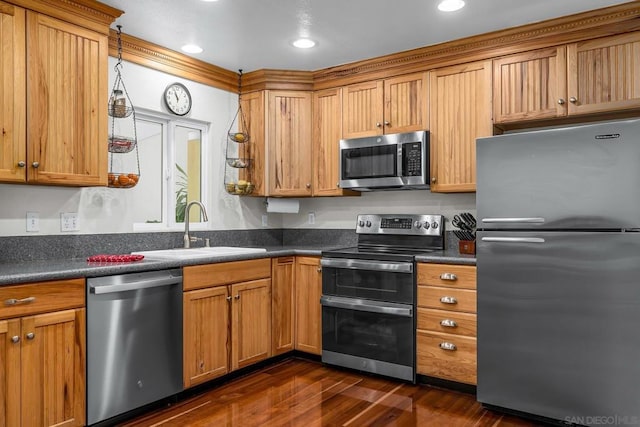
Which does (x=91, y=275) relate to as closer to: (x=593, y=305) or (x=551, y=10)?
(x=593, y=305)

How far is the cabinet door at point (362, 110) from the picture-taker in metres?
3.64

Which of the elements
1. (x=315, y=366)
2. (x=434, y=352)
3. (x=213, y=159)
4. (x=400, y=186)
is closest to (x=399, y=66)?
(x=400, y=186)

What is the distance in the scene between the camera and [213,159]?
3898mm

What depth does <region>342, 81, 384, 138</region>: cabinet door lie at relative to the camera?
3.64m

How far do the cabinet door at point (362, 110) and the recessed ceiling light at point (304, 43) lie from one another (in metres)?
0.60

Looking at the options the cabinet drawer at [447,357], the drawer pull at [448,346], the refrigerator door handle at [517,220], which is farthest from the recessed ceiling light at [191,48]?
the drawer pull at [448,346]

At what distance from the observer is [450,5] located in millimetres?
2678

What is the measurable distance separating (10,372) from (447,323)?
237 cm

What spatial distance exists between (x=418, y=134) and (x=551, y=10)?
3.60 ft

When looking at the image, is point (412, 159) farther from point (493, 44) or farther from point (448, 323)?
point (448, 323)

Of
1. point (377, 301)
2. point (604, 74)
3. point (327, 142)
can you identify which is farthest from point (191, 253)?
point (604, 74)

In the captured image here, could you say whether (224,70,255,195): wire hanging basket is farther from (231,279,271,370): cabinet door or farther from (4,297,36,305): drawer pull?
(4,297,36,305): drawer pull

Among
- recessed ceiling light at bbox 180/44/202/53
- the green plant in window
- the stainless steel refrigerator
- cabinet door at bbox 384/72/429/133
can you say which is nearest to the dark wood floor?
the stainless steel refrigerator

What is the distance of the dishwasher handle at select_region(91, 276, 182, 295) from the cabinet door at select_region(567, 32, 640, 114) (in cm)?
263
